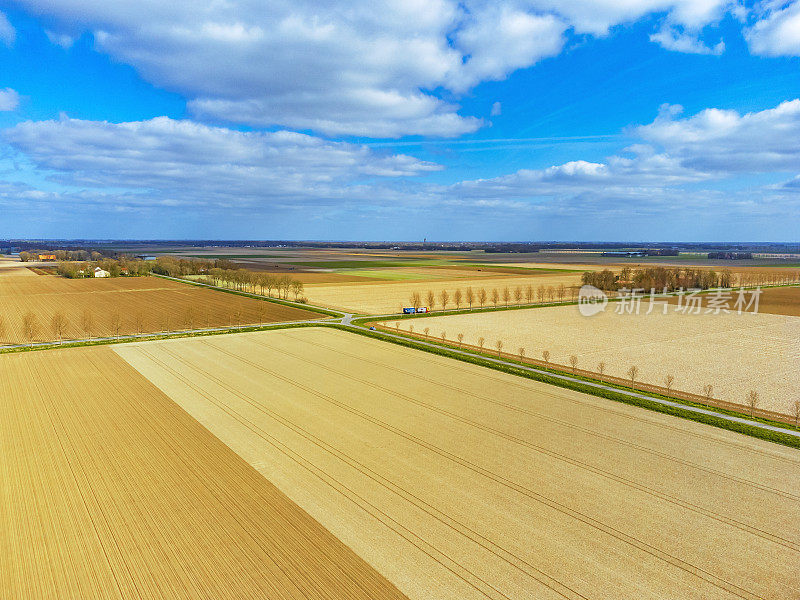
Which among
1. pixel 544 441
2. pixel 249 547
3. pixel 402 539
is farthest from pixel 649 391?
pixel 249 547

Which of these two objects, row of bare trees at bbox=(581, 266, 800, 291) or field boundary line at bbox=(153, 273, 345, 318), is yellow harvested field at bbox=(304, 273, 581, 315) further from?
row of bare trees at bbox=(581, 266, 800, 291)

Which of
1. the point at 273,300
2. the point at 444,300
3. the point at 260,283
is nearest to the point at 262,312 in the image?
the point at 273,300

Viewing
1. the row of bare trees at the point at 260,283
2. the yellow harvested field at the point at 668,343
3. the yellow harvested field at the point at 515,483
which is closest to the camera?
the yellow harvested field at the point at 515,483

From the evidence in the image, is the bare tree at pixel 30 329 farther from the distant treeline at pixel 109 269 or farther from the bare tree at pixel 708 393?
the distant treeline at pixel 109 269

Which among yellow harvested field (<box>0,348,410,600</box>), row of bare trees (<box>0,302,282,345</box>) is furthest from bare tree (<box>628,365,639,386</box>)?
row of bare trees (<box>0,302,282,345</box>)

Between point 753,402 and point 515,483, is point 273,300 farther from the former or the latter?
point 753,402

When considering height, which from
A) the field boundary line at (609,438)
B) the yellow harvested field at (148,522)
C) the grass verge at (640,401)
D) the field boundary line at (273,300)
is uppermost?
the field boundary line at (273,300)

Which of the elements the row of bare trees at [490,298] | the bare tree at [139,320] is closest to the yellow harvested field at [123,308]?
the bare tree at [139,320]
